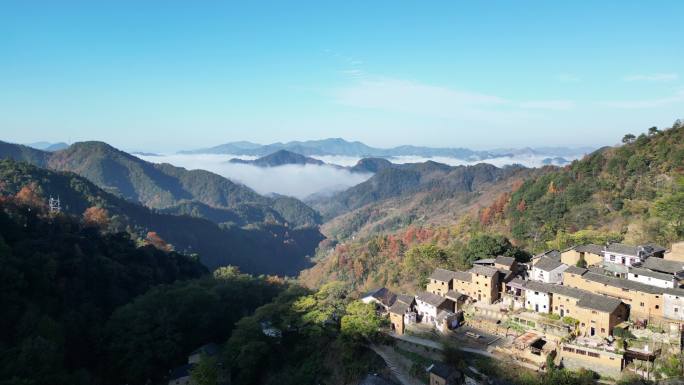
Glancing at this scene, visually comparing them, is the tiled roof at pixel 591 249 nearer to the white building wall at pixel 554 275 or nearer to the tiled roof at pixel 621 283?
the white building wall at pixel 554 275

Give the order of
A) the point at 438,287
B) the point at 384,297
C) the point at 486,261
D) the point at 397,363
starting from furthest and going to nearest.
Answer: the point at 384,297 < the point at 486,261 < the point at 438,287 < the point at 397,363

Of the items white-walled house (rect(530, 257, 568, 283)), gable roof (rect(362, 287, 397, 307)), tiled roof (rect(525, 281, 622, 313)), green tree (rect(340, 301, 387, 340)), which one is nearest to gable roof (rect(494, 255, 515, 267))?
white-walled house (rect(530, 257, 568, 283))

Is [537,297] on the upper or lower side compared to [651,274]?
lower

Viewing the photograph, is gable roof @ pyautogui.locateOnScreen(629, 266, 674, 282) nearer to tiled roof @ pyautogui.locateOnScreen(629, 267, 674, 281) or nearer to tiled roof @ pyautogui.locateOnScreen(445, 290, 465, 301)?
tiled roof @ pyautogui.locateOnScreen(629, 267, 674, 281)

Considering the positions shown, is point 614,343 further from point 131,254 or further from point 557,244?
point 131,254

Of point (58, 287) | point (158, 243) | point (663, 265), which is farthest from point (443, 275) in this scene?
point (158, 243)

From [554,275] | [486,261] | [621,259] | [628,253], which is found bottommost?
[486,261]

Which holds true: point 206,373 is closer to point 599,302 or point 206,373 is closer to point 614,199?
point 599,302
